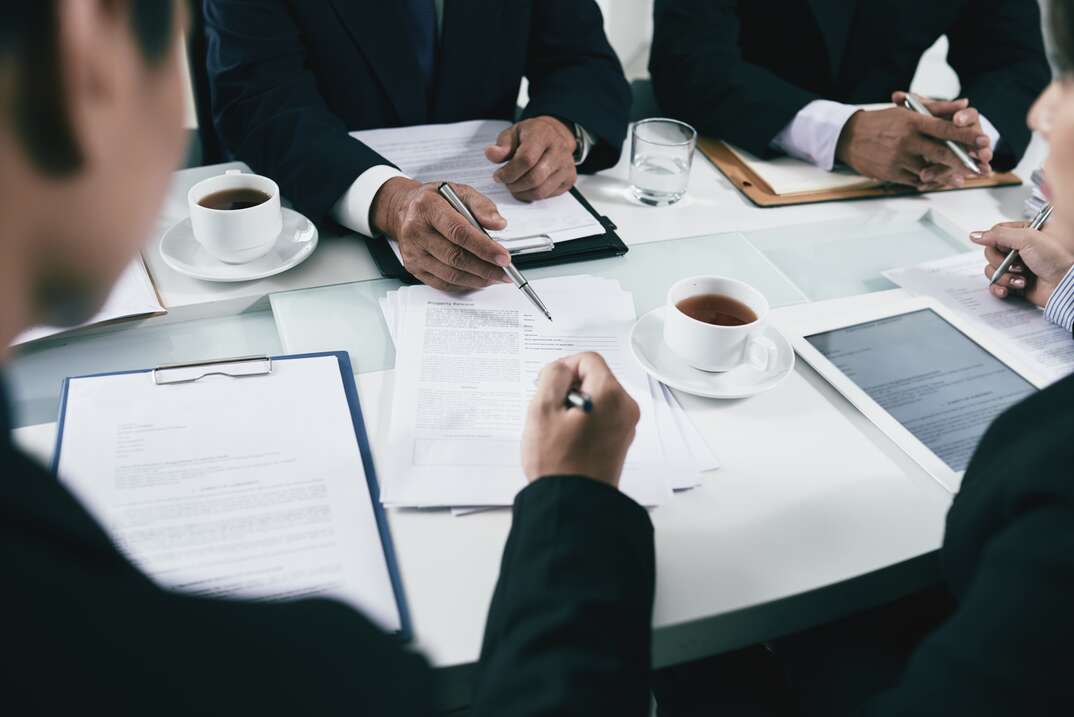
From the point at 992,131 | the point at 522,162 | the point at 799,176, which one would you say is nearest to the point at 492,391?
the point at 522,162

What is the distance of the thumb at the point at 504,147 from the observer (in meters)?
1.26

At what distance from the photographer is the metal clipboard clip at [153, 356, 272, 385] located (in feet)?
2.86

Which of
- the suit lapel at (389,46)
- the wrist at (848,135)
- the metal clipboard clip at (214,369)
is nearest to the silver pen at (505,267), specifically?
the metal clipboard clip at (214,369)

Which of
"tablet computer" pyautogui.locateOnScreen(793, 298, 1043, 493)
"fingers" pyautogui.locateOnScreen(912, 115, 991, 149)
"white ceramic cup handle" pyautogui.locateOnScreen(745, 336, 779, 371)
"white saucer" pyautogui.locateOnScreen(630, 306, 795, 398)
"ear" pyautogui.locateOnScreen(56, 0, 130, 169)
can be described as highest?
"ear" pyautogui.locateOnScreen(56, 0, 130, 169)

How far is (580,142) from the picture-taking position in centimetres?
139

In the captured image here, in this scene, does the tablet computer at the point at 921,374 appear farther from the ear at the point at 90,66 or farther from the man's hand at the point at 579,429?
the ear at the point at 90,66

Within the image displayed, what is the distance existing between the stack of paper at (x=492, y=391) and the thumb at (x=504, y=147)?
28cm

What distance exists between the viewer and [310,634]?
0.46 meters

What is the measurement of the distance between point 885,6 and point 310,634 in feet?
5.68

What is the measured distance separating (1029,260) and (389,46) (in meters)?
1.11

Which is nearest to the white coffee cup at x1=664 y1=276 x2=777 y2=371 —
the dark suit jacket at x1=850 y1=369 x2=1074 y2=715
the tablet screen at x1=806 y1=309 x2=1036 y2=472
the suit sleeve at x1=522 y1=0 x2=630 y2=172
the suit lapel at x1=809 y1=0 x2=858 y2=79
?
the tablet screen at x1=806 y1=309 x2=1036 y2=472

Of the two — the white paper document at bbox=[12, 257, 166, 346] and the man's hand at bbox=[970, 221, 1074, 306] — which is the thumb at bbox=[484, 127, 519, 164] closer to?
the white paper document at bbox=[12, 257, 166, 346]

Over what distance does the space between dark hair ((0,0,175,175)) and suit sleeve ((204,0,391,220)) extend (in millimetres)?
810

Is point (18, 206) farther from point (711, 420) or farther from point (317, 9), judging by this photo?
point (317, 9)
